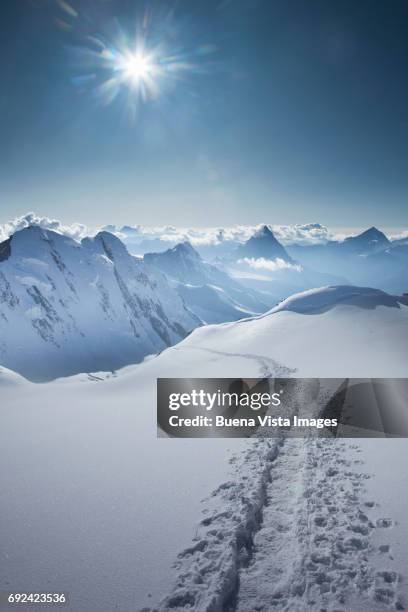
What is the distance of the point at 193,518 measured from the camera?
7.65 meters

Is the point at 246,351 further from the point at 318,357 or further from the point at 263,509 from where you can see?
the point at 263,509

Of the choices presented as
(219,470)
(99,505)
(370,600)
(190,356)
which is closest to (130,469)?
(99,505)

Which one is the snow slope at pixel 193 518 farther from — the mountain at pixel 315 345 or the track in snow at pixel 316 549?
the mountain at pixel 315 345

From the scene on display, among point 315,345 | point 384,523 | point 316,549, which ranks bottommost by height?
point 316,549

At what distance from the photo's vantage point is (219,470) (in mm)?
9703

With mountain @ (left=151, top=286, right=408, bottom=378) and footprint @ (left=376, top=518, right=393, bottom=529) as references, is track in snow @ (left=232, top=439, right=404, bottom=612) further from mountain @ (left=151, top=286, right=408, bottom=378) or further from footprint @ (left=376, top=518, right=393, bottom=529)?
mountain @ (left=151, top=286, right=408, bottom=378)

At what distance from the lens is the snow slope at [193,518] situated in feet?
19.2

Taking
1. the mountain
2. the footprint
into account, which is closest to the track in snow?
the footprint

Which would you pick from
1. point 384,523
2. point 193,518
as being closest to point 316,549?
point 384,523

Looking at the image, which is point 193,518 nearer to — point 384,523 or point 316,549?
point 316,549

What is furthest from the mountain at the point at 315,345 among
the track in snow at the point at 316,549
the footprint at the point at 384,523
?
the footprint at the point at 384,523

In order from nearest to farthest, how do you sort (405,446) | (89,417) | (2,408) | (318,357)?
(405,446) → (89,417) → (2,408) → (318,357)

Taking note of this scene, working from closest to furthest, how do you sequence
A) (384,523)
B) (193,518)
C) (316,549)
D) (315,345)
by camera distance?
1. (316,549)
2. (384,523)
3. (193,518)
4. (315,345)

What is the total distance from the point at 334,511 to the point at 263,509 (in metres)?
1.68
